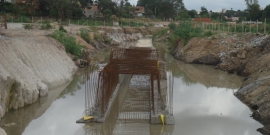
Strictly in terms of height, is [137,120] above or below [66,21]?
below

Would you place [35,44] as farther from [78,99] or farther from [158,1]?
[158,1]

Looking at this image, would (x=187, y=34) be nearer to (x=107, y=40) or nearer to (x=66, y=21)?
(x=107, y=40)

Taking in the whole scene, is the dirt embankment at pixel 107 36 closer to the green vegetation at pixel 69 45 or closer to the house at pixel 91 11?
the green vegetation at pixel 69 45

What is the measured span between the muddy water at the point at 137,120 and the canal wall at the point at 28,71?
441mm

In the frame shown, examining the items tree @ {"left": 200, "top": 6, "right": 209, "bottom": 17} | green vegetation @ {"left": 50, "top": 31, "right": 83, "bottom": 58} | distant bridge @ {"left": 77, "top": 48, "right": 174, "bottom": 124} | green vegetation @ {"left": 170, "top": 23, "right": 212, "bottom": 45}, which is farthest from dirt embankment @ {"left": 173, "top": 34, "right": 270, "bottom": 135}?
tree @ {"left": 200, "top": 6, "right": 209, "bottom": 17}

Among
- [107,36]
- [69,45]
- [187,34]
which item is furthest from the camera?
[107,36]

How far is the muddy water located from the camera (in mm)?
11844

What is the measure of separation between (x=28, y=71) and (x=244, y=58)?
57.3 feet

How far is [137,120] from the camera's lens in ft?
42.4

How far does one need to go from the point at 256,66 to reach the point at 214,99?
22.9 ft

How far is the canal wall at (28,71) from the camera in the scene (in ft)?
43.0

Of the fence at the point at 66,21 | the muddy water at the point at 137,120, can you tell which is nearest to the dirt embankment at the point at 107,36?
the fence at the point at 66,21

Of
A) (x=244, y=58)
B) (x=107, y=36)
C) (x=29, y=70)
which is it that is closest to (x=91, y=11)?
(x=107, y=36)

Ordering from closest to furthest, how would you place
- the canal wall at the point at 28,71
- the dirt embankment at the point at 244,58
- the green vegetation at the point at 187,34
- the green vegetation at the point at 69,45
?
1. the canal wall at the point at 28,71
2. the dirt embankment at the point at 244,58
3. the green vegetation at the point at 69,45
4. the green vegetation at the point at 187,34
